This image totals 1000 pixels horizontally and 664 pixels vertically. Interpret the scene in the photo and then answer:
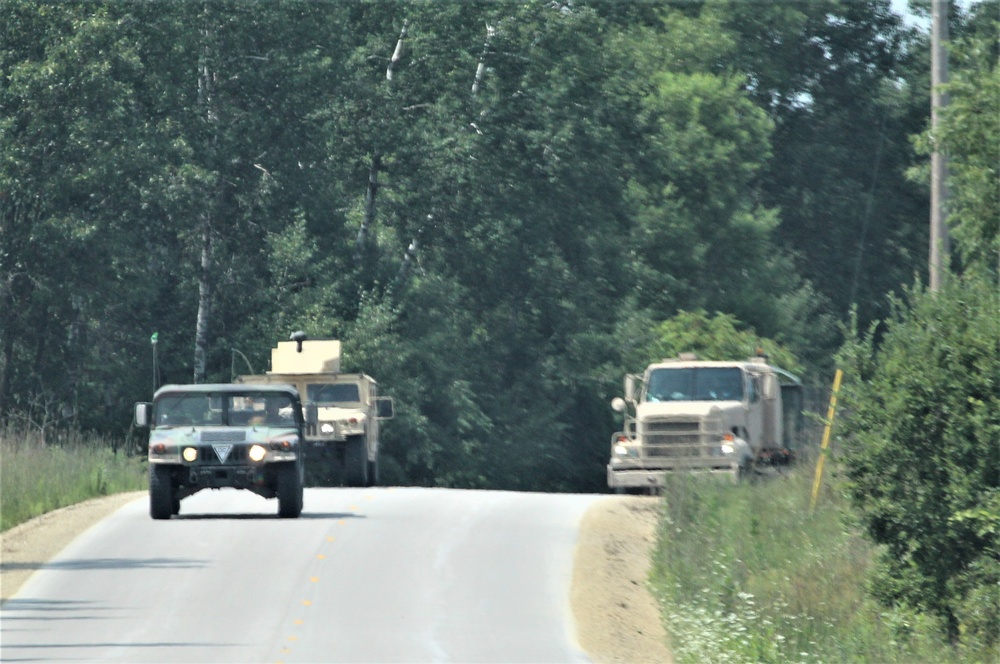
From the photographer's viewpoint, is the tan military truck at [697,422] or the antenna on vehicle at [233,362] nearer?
the tan military truck at [697,422]

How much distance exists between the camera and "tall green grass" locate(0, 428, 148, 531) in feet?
93.6

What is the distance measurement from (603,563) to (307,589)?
4285 mm

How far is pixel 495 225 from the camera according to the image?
5584cm

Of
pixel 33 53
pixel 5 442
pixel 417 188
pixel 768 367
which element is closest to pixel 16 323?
pixel 33 53

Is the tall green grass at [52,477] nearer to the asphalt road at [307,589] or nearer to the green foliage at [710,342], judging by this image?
the asphalt road at [307,589]

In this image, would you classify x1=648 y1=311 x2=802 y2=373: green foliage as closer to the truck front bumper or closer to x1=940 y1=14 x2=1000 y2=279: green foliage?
the truck front bumper

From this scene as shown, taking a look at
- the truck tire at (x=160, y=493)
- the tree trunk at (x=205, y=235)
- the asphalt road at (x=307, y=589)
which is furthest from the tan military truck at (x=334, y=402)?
the tree trunk at (x=205, y=235)

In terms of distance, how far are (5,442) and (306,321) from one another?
1658cm

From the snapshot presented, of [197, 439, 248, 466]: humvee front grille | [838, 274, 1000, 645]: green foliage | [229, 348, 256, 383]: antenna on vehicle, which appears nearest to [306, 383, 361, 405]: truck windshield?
[197, 439, 248, 466]: humvee front grille

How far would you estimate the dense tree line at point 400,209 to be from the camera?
158 feet

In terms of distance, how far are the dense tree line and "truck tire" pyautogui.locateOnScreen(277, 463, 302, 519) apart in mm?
21581

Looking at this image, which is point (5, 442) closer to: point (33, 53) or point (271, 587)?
point (271, 587)

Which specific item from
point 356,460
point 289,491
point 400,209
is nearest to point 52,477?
point 356,460

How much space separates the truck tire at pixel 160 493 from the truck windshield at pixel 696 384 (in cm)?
920
